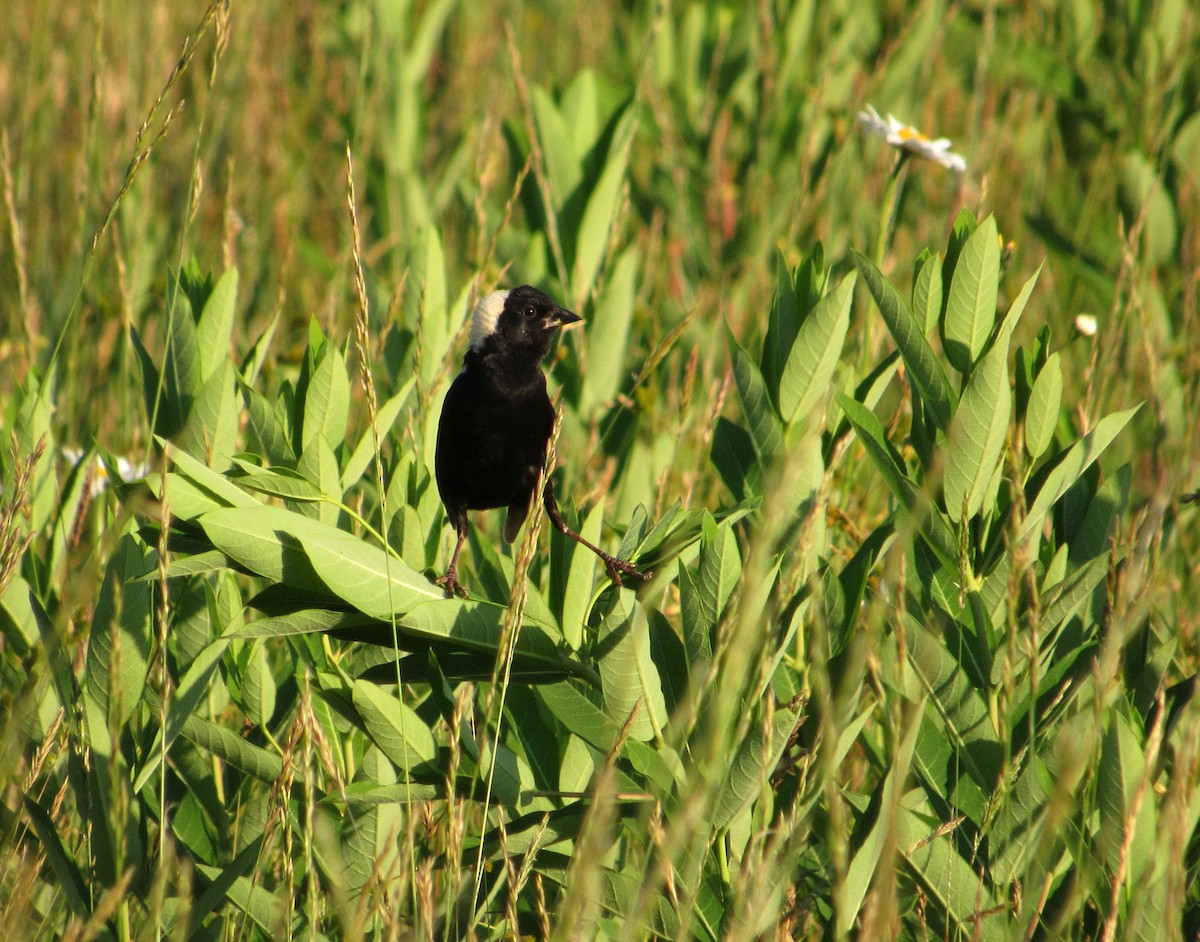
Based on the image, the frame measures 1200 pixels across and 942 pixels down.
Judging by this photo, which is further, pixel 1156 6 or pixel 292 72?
pixel 292 72

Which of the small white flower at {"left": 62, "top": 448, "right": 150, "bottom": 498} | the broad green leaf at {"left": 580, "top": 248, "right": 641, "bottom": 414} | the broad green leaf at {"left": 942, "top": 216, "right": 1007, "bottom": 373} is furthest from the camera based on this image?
the broad green leaf at {"left": 580, "top": 248, "right": 641, "bottom": 414}

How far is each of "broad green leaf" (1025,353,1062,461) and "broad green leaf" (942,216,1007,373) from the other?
104mm

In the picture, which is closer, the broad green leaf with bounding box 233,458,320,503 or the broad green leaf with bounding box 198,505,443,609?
the broad green leaf with bounding box 198,505,443,609

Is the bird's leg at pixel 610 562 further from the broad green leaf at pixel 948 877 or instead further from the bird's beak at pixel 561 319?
the bird's beak at pixel 561 319

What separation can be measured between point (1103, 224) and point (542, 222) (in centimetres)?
208

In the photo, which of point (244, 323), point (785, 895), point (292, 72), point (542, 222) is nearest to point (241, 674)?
point (785, 895)

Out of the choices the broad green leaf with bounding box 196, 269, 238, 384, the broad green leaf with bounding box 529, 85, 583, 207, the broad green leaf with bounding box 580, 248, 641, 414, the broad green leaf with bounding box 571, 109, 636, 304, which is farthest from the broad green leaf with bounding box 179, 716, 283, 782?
the broad green leaf with bounding box 529, 85, 583, 207

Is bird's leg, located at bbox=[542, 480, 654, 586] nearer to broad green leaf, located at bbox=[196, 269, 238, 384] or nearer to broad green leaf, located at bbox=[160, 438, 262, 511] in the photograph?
broad green leaf, located at bbox=[160, 438, 262, 511]

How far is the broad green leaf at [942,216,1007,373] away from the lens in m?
1.88

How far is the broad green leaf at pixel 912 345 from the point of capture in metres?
1.81

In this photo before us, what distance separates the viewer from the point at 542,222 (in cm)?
348

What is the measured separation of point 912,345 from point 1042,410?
227mm

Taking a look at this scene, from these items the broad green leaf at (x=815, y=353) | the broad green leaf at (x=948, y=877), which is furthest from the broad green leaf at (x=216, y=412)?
the broad green leaf at (x=948, y=877)

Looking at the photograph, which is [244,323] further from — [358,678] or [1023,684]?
[1023,684]
